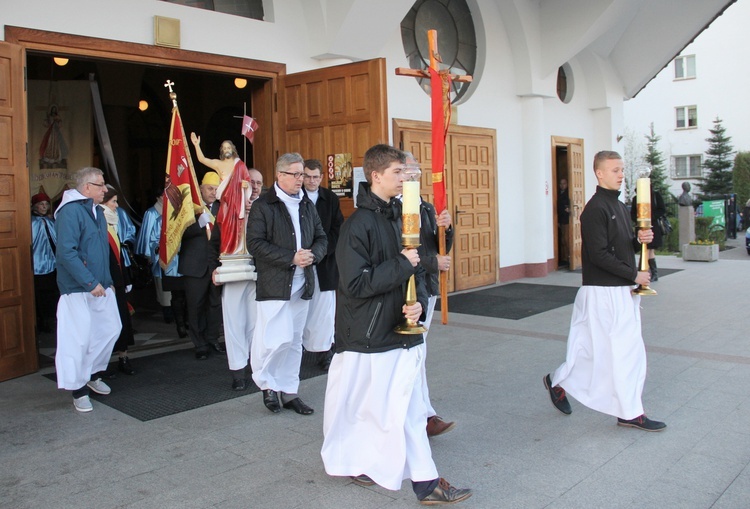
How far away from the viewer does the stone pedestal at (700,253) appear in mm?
15383

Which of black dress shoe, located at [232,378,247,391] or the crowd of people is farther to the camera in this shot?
black dress shoe, located at [232,378,247,391]

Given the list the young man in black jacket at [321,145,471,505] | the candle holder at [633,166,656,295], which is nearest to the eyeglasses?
the young man in black jacket at [321,145,471,505]

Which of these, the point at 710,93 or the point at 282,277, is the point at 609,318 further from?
the point at 710,93

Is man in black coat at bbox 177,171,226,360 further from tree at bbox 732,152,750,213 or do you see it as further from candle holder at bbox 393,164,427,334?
tree at bbox 732,152,750,213

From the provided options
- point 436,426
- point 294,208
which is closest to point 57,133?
point 294,208

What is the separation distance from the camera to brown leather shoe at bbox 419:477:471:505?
133 inches

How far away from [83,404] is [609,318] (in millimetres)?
3893

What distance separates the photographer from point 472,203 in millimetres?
11414

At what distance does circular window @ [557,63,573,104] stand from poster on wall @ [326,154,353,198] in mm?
7909

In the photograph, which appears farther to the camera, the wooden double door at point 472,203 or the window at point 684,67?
the window at point 684,67

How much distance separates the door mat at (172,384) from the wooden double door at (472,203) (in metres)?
4.69

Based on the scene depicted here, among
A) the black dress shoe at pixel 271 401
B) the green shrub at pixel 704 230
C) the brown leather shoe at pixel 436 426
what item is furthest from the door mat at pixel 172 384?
the green shrub at pixel 704 230

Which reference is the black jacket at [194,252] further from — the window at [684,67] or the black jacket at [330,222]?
the window at [684,67]

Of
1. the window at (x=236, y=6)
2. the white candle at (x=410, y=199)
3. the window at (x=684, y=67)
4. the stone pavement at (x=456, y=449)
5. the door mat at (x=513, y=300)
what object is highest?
the window at (x=684, y=67)
